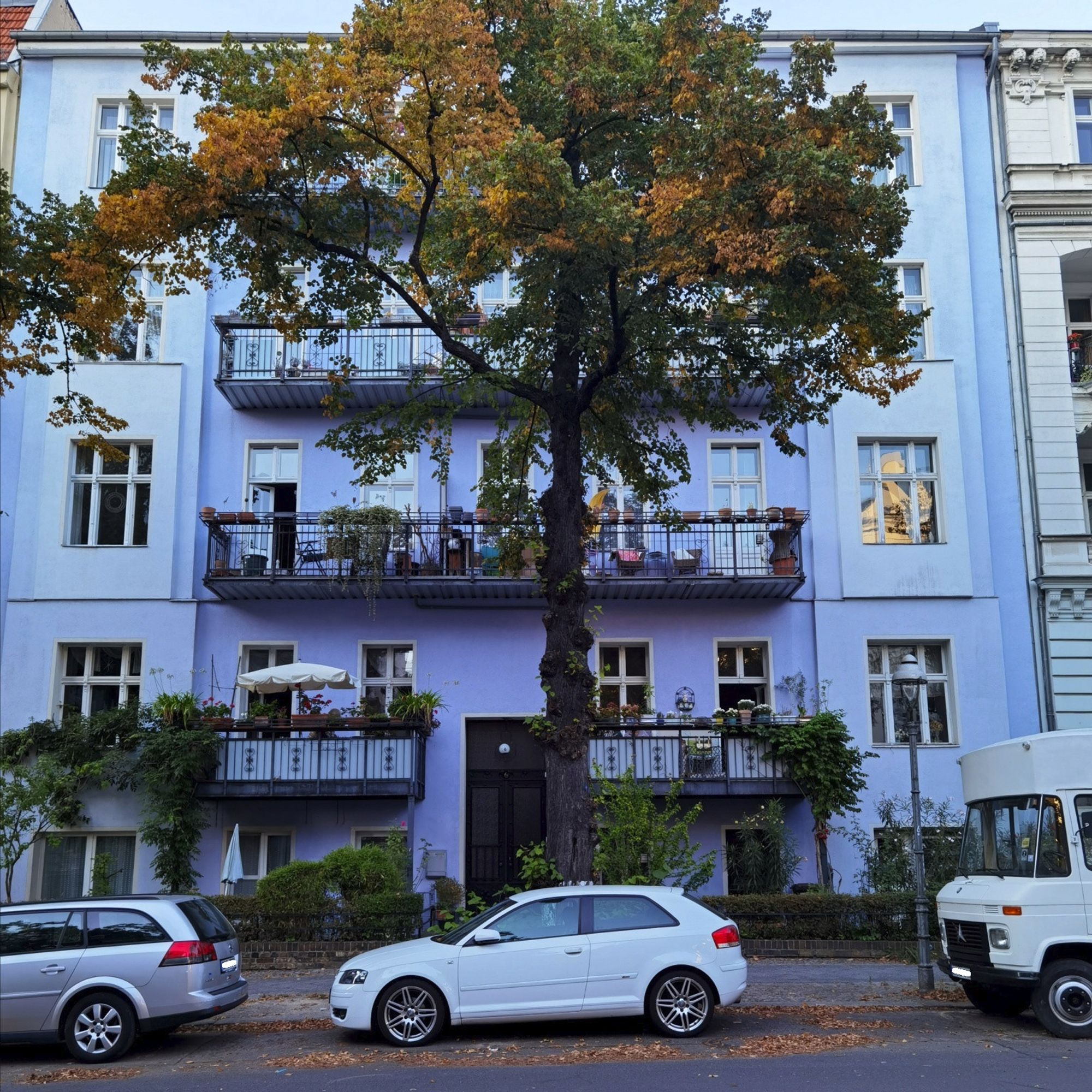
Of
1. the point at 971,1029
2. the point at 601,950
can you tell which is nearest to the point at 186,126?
the point at 601,950

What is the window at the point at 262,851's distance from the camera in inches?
807

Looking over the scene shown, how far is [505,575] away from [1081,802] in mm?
10546

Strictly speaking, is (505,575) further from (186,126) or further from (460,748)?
(186,126)

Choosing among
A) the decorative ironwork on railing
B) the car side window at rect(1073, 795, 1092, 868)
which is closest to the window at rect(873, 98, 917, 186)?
the decorative ironwork on railing

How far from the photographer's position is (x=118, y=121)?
76.1 ft

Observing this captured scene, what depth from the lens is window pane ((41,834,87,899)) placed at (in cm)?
2031

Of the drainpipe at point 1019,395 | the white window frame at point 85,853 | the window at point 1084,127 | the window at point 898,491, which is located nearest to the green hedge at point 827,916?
the drainpipe at point 1019,395

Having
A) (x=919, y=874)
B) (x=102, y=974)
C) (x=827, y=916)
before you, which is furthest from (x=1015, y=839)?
(x=102, y=974)

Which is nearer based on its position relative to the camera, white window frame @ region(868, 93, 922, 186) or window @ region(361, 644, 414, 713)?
window @ region(361, 644, 414, 713)

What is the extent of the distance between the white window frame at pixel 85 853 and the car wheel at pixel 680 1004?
11955 millimetres

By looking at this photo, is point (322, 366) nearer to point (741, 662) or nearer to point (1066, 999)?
point (741, 662)

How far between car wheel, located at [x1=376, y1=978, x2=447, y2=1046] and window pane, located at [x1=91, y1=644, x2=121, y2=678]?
39.4 feet

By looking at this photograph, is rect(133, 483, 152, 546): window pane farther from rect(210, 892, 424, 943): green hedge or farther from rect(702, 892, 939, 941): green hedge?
rect(702, 892, 939, 941): green hedge

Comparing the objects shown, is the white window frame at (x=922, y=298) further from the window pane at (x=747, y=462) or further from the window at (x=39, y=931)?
the window at (x=39, y=931)
